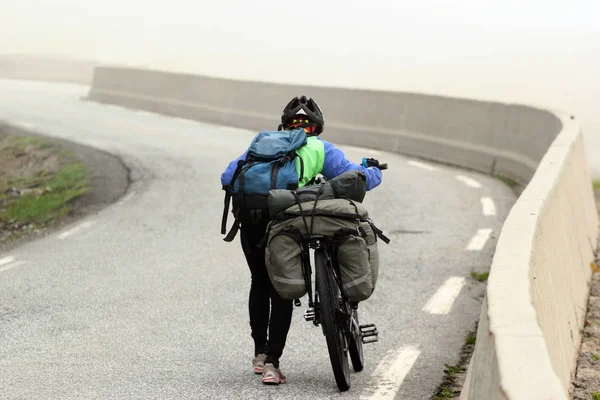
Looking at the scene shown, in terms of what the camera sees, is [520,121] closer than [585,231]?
No

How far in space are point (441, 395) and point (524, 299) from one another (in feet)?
6.34

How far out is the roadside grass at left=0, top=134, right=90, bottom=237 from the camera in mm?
14258

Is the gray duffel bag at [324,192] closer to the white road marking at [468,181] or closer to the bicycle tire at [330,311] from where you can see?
the bicycle tire at [330,311]

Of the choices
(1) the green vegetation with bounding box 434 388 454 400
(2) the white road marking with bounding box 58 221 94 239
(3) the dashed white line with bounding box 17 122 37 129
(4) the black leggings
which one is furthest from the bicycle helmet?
(3) the dashed white line with bounding box 17 122 37 129

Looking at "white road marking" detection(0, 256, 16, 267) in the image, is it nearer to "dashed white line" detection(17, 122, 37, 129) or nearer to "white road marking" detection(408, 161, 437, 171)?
"white road marking" detection(408, 161, 437, 171)

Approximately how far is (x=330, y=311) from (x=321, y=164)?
86cm

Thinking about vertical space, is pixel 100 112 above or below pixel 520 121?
below

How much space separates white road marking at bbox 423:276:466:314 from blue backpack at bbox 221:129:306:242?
2.95 metres

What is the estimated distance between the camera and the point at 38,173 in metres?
18.3

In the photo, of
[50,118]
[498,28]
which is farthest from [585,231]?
[498,28]

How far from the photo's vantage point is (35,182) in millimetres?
17516

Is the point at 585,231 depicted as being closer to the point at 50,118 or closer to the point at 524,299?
the point at 524,299

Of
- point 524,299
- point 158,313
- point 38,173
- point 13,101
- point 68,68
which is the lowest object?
point 68,68

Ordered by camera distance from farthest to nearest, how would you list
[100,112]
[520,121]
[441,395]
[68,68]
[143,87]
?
[68,68] → [143,87] → [100,112] → [520,121] → [441,395]
